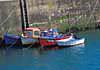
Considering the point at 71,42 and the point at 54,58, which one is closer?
the point at 54,58

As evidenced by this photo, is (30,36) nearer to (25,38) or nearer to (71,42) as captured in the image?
(25,38)

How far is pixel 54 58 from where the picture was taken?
40.1 metres

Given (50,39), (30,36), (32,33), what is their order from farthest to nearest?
(32,33)
(30,36)
(50,39)

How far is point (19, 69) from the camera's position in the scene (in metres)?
36.9

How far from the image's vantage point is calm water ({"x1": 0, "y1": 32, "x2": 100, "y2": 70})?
37.3m

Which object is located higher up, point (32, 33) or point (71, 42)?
point (32, 33)

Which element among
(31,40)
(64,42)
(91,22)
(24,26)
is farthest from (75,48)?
(91,22)

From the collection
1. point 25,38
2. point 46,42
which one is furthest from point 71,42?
point 25,38

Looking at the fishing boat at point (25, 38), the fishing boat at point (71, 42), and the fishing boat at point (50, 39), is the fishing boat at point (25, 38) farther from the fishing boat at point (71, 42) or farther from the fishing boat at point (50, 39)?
the fishing boat at point (71, 42)

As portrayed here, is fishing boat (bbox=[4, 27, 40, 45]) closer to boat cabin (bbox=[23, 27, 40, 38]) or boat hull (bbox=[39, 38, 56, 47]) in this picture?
boat cabin (bbox=[23, 27, 40, 38])

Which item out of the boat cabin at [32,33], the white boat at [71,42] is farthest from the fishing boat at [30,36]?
the white boat at [71,42]

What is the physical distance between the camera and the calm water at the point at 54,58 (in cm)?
3728

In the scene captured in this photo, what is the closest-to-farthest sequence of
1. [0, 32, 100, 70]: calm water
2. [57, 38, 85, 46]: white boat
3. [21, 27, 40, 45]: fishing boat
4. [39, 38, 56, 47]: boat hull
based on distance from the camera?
1. [0, 32, 100, 70]: calm water
2. [39, 38, 56, 47]: boat hull
3. [57, 38, 85, 46]: white boat
4. [21, 27, 40, 45]: fishing boat

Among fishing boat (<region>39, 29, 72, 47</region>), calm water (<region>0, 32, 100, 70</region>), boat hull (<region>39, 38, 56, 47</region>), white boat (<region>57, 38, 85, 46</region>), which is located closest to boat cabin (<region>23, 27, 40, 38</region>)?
fishing boat (<region>39, 29, 72, 47</region>)
